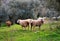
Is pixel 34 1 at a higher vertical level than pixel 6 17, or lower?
higher

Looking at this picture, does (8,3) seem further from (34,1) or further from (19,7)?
(34,1)

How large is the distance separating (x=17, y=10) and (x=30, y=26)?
1438 cm

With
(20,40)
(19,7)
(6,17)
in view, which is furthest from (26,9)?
(20,40)

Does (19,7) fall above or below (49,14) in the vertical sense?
above

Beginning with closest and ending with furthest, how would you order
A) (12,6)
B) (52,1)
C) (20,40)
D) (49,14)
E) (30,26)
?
1. (20,40)
2. (52,1)
3. (30,26)
4. (12,6)
5. (49,14)

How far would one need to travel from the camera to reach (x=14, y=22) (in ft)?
132

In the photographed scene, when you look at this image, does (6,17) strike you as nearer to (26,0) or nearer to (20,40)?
(26,0)

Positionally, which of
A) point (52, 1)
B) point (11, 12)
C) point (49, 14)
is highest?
point (52, 1)

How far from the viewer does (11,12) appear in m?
38.8

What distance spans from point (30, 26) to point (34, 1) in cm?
1565

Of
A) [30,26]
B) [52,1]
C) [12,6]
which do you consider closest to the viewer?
[52,1]

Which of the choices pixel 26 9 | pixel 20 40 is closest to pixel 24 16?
pixel 26 9

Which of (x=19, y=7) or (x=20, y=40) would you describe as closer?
(x=20, y=40)

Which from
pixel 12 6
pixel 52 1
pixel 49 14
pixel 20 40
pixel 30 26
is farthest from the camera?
pixel 49 14
